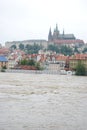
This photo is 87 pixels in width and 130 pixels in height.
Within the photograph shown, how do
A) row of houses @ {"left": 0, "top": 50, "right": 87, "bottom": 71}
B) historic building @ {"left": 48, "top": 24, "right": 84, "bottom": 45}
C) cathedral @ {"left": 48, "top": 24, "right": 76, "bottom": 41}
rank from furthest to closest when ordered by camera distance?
cathedral @ {"left": 48, "top": 24, "right": 76, "bottom": 41} → historic building @ {"left": 48, "top": 24, "right": 84, "bottom": 45} → row of houses @ {"left": 0, "top": 50, "right": 87, "bottom": 71}

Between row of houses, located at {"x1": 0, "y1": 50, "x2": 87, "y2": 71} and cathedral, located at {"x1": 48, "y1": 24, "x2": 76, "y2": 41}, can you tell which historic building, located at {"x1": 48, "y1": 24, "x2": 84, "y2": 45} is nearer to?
cathedral, located at {"x1": 48, "y1": 24, "x2": 76, "y2": 41}

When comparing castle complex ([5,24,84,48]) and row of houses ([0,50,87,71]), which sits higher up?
castle complex ([5,24,84,48])

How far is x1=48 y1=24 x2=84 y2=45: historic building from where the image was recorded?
165850 mm

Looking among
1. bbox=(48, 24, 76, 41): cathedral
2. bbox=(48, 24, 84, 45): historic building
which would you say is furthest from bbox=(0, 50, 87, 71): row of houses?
bbox=(48, 24, 76, 41): cathedral

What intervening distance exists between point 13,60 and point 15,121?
96.3 metres

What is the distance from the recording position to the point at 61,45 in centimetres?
16450

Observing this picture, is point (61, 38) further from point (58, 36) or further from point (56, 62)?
point (56, 62)

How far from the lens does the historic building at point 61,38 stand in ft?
544

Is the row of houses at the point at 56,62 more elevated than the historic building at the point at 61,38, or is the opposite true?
the historic building at the point at 61,38

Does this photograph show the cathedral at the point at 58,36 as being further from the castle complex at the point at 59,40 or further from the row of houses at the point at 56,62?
the row of houses at the point at 56,62

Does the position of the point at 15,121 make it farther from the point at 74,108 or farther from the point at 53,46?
the point at 53,46

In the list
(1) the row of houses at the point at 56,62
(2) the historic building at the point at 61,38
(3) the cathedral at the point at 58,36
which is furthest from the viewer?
(3) the cathedral at the point at 58,36

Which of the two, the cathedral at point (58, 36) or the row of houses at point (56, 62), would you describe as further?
the cathedral at point (58, 36)

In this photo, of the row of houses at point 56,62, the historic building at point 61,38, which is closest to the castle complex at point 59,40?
the historic building at point 61,38
